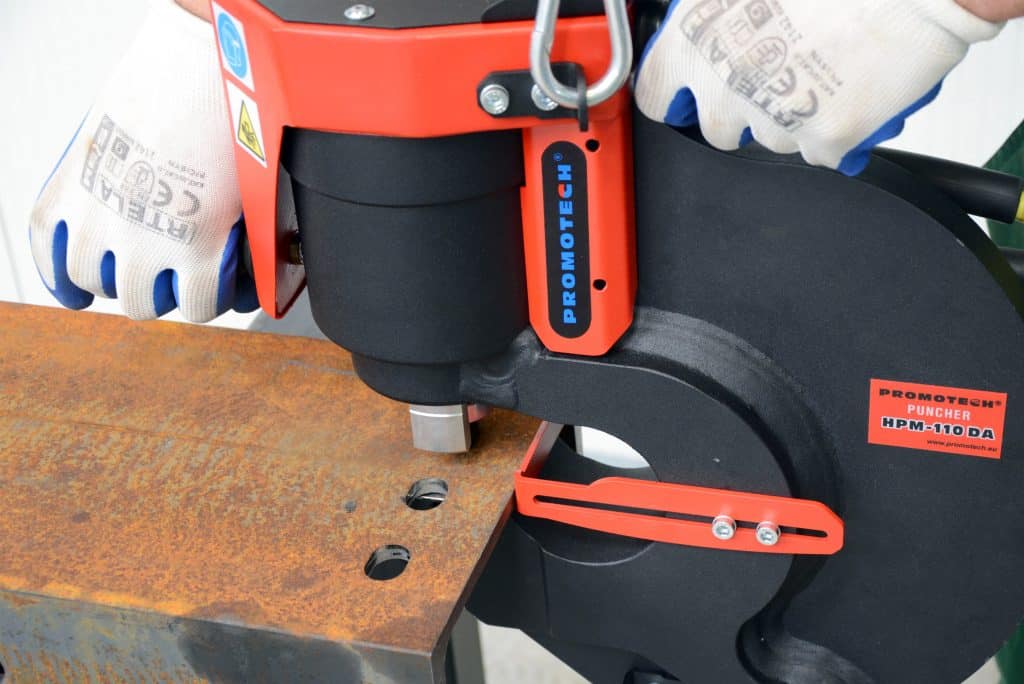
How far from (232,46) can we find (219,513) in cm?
42

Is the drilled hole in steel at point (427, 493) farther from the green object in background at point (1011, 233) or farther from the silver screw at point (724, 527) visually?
the green object in background at point (1011, 233)

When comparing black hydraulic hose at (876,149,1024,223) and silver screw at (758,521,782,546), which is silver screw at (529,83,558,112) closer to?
black hydraulic hose at (876,149,1024,223)

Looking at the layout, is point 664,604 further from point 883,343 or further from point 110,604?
point 110,604

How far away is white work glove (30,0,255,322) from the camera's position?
115cm

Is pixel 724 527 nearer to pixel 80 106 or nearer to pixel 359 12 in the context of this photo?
pixel 359 12

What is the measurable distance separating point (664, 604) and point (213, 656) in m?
0.41

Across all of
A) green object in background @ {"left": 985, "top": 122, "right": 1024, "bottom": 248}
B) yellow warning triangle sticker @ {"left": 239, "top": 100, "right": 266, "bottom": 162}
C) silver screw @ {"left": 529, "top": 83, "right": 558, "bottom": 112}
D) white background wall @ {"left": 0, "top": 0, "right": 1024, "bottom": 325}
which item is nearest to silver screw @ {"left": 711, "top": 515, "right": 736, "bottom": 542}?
silver screw @ {"left": 529, "top": 83, "right": 558, "bottom": 112}

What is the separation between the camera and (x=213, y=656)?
1.02 metres

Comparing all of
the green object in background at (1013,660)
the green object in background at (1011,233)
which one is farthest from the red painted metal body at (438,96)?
the green object in background at (1013,660)

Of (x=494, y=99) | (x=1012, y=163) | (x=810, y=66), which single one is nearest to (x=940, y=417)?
(x=810, y=66)

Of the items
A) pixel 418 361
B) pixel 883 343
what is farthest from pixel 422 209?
pixel 883 343

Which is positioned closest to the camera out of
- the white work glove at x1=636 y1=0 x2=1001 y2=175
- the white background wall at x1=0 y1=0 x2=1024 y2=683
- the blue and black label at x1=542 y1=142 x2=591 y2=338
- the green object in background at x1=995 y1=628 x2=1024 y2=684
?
the white work glove at x1=636 y1=0 x2=1001 y2=175

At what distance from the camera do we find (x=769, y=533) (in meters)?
1.06

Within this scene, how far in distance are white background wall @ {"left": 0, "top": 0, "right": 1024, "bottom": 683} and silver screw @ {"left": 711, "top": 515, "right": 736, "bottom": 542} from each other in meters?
1.15
